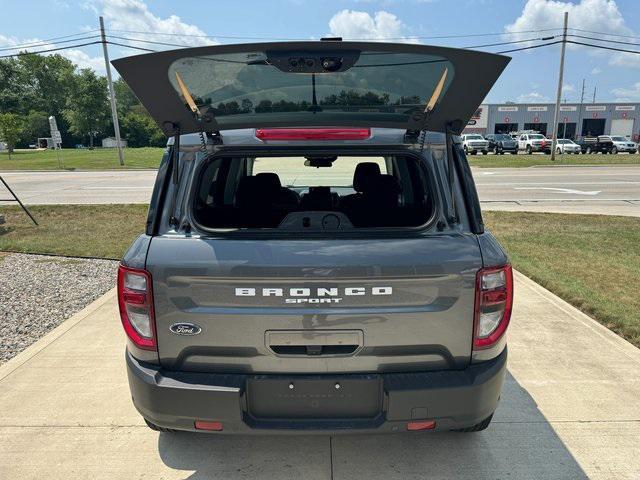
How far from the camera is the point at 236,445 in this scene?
2.60 metres

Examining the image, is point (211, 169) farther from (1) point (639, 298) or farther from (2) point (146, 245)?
(1) point (639, 298)

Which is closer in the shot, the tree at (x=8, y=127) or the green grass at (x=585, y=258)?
the green grass at (x=585, y=258)

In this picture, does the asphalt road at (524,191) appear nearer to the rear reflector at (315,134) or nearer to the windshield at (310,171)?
the windshield at (310,171)

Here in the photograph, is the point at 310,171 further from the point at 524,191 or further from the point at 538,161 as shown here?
the point at 538,161

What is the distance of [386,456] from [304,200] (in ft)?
5.49

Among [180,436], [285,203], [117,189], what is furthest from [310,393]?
[117,189]

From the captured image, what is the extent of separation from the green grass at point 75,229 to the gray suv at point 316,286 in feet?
17.8

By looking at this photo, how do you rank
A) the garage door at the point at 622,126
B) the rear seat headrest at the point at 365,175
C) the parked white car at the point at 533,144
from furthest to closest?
the garage door at the point at 622,126, the parked white car at the point at 533,144, the rear seat headrest at the point at 365,175

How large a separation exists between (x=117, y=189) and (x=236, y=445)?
1548cm

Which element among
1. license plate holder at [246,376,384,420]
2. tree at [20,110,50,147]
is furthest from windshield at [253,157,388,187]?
tree at [20,110,50,147]

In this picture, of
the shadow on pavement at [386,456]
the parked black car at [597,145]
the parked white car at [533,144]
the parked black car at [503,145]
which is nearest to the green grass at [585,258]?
the shadow on pavement at [386,456]

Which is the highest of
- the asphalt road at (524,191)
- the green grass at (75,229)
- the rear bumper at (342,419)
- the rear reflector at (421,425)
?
the rear bumper at (342,419)

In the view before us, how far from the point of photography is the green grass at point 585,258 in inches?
179

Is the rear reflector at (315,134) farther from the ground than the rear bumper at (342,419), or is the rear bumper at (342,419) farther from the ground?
the rear reflector at (315,134)
